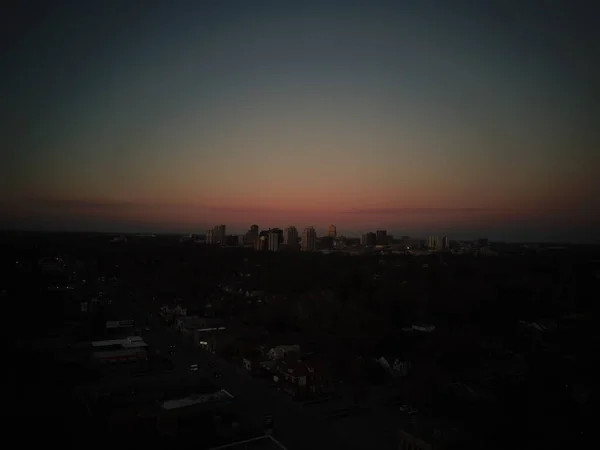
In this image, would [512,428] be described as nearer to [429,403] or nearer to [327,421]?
[429,403]

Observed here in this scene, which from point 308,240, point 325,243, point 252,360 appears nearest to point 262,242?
point 308,240

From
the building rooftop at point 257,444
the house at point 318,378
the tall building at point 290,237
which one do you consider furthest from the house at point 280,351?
the tall building at point 290,237

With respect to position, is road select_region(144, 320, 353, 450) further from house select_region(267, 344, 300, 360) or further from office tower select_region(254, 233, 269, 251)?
office tower select_region(254, 233, 269, 251)

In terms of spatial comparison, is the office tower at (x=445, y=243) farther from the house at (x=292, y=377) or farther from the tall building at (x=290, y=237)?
the house at (x=292, y=377)

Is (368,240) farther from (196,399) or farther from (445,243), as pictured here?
(196,399)

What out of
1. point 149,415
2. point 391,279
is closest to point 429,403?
point 149,415
